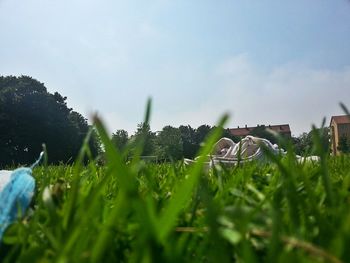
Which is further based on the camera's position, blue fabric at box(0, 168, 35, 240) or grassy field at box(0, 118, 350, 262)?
blue fabric at box(0, 168, 35, 240)

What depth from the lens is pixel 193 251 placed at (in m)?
0.33

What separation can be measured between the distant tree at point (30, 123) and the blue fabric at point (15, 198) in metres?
24.1

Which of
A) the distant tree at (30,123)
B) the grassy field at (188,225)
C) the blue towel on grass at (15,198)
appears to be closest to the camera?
the grassy field at (188,225)

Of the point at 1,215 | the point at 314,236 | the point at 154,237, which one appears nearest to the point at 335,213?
the point at 314,236

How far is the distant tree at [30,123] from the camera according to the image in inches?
925

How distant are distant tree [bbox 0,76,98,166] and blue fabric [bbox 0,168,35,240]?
24070 millimetres

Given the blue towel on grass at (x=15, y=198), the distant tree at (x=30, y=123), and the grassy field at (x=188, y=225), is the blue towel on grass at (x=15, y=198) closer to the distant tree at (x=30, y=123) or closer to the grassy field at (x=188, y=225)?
the grassy field at (x=188, y=225)

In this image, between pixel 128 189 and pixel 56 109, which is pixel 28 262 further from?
pixel 56 109

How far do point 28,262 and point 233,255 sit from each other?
0.48ft

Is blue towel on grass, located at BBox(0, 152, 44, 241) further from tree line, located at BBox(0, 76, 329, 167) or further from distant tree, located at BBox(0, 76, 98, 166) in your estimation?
distant tree, located at BBox(0, 76, 98, 166)

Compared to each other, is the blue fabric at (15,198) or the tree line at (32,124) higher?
the tree line at (32,124)

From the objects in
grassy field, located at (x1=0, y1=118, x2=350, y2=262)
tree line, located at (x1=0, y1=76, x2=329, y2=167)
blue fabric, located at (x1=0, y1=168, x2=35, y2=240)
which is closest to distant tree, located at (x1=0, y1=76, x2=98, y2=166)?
tree line, located at (x1=0, y1=76, x2=329, y2=167)

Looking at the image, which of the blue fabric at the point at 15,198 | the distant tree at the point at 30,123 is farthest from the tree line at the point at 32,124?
the blue fabric at the point at 15,198

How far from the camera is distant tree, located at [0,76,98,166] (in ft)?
77.0
